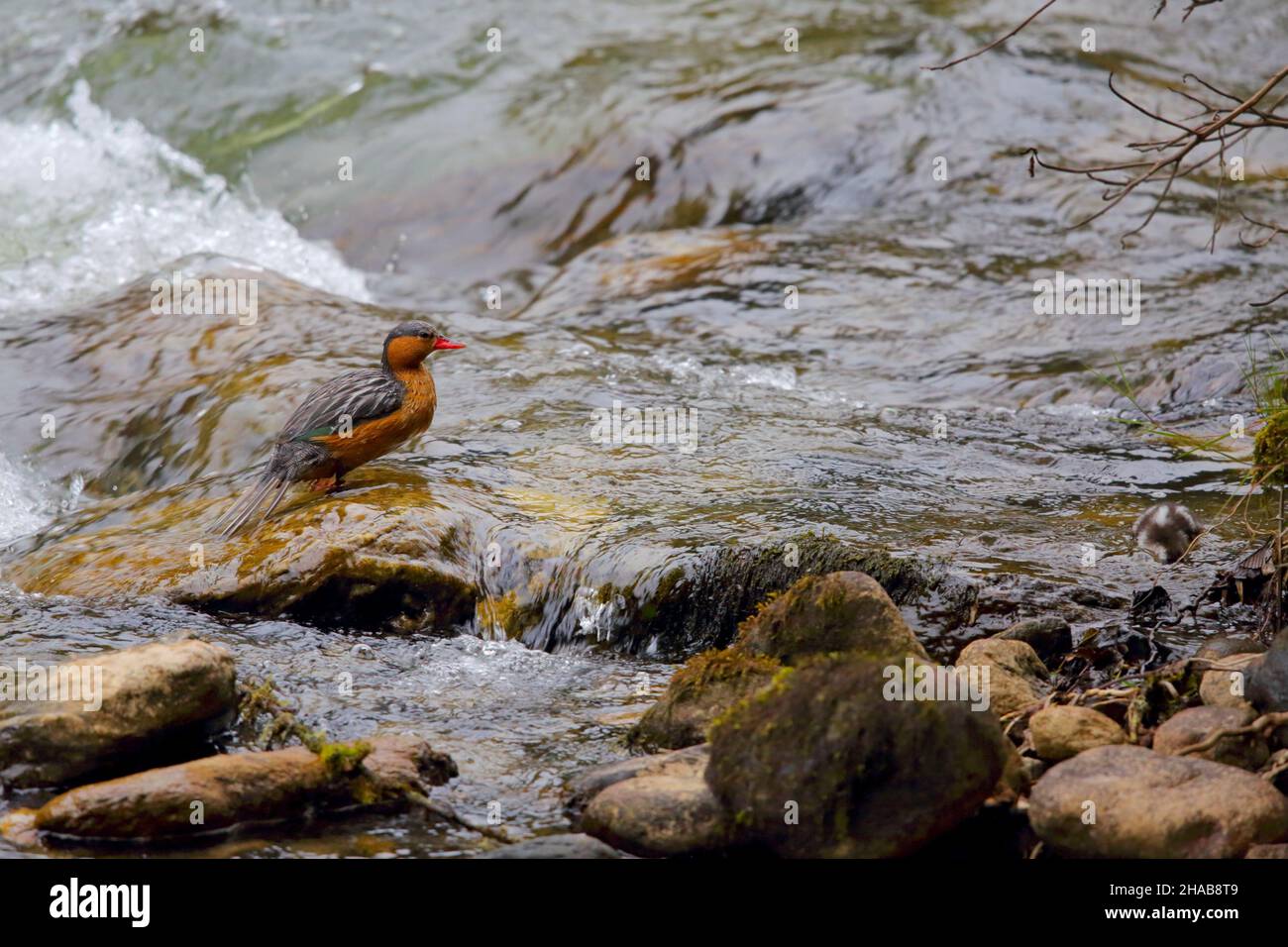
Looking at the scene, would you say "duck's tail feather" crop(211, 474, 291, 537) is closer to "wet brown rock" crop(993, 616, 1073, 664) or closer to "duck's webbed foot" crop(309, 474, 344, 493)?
"duck's webbed foot" crop(309, 474, 344, 493)

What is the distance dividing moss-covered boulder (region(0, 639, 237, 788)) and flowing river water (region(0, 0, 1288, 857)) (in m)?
0.58

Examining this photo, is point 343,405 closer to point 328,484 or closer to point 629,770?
point 328,484

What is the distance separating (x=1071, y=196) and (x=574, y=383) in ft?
17.3

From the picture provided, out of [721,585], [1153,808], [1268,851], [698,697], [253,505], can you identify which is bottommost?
[1268,851]

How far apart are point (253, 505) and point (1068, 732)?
3.86 m

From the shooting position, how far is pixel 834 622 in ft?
16.8

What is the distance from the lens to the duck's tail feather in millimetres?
6715

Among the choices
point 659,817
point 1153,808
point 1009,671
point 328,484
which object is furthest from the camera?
point 328,484

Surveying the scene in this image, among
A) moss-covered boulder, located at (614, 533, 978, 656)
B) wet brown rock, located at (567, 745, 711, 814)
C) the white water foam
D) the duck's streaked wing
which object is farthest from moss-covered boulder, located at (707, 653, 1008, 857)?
the white water foam

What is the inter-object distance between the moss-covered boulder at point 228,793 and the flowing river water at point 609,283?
0.11 meters

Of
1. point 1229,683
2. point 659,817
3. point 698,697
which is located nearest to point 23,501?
point 698,697

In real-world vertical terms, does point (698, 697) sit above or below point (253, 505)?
below

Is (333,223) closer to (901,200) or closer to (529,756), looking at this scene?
(901,200)
